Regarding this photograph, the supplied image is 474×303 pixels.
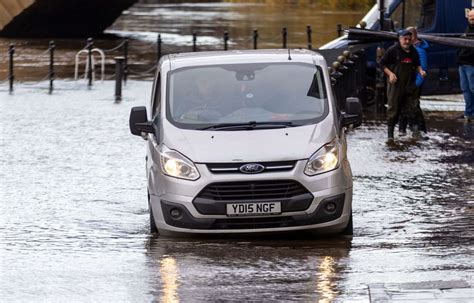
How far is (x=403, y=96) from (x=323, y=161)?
335 inches

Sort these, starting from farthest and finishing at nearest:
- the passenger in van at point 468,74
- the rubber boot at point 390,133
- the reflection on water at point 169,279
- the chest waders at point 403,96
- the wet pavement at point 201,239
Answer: the passenger in van at point 468,74 < the rubber boot at point 390,133 < the chest waders at point 403,96 < the wet pavement at point 201,239 < the reflection on water at point 169,279

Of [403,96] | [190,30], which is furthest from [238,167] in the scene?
[190,30]

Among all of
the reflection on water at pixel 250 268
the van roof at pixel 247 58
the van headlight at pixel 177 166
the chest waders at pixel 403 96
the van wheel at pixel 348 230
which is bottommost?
the chest waders at pixel 403 96

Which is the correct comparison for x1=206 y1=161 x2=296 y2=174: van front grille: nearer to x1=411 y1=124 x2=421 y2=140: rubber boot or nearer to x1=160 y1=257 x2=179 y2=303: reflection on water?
x1=160 y1=257 x2=179 y2=303: reflection on water

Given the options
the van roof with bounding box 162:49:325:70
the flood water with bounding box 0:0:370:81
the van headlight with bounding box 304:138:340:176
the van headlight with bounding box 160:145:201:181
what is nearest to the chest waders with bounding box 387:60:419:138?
the van roof with bounding box 162:49:325:70

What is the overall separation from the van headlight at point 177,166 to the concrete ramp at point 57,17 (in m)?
38.7

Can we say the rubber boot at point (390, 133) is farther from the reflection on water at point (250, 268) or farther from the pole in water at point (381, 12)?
the reflection on water at point (250, 268)

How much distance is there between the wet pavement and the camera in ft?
33.6

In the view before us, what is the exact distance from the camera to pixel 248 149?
12188mm

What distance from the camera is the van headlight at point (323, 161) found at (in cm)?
1212

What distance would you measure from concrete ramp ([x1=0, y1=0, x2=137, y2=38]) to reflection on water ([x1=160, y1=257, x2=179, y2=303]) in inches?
1569

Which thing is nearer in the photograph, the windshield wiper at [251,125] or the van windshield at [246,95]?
the windshield wiper at [251,125]

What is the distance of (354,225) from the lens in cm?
1343

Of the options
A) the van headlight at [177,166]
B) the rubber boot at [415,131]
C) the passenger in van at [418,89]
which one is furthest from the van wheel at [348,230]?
the rubber boot at [415,131]
